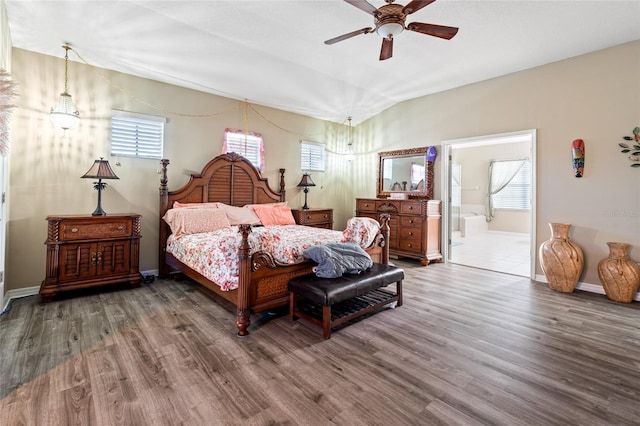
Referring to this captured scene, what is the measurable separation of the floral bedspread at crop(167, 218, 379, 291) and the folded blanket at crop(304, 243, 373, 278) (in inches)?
7.8

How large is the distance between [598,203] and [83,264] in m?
6.40

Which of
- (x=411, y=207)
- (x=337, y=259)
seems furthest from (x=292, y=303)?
(x=411, y=207)

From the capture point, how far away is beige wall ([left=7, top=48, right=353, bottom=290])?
11.7 feet

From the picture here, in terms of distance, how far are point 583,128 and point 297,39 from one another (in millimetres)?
3857

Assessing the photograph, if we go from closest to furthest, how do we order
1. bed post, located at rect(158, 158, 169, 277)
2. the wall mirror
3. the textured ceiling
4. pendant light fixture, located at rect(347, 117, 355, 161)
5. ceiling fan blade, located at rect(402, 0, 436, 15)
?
ceiling fan blade, located at rect(402, 0, 436, 15) < the textured ceiling < bed post, located at rect(158, 158, 169, 277) < the wall mirror < pendant light fixture, located at rect(347, 117, 355, 161)

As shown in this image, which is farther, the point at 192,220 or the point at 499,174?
the point at 499,174

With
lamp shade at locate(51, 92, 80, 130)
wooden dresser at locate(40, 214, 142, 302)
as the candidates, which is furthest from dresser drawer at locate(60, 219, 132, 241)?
lamp shade at locate(51, 92, 80, 130)

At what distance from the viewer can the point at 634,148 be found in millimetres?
3580

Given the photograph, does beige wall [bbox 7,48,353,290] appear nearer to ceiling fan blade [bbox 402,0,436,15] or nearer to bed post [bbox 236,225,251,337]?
bed post [bbox 236,225,251,337]

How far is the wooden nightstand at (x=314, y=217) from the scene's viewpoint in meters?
5.51

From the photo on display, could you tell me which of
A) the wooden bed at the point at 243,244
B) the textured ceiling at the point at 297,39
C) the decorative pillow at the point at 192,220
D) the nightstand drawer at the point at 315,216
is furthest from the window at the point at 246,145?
the decorative pillow at the point at 192,220

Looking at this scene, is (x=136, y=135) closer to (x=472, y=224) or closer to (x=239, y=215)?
(x=239, y=215)

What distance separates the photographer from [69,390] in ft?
6.07

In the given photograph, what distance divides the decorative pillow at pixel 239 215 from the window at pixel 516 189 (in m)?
7.70
